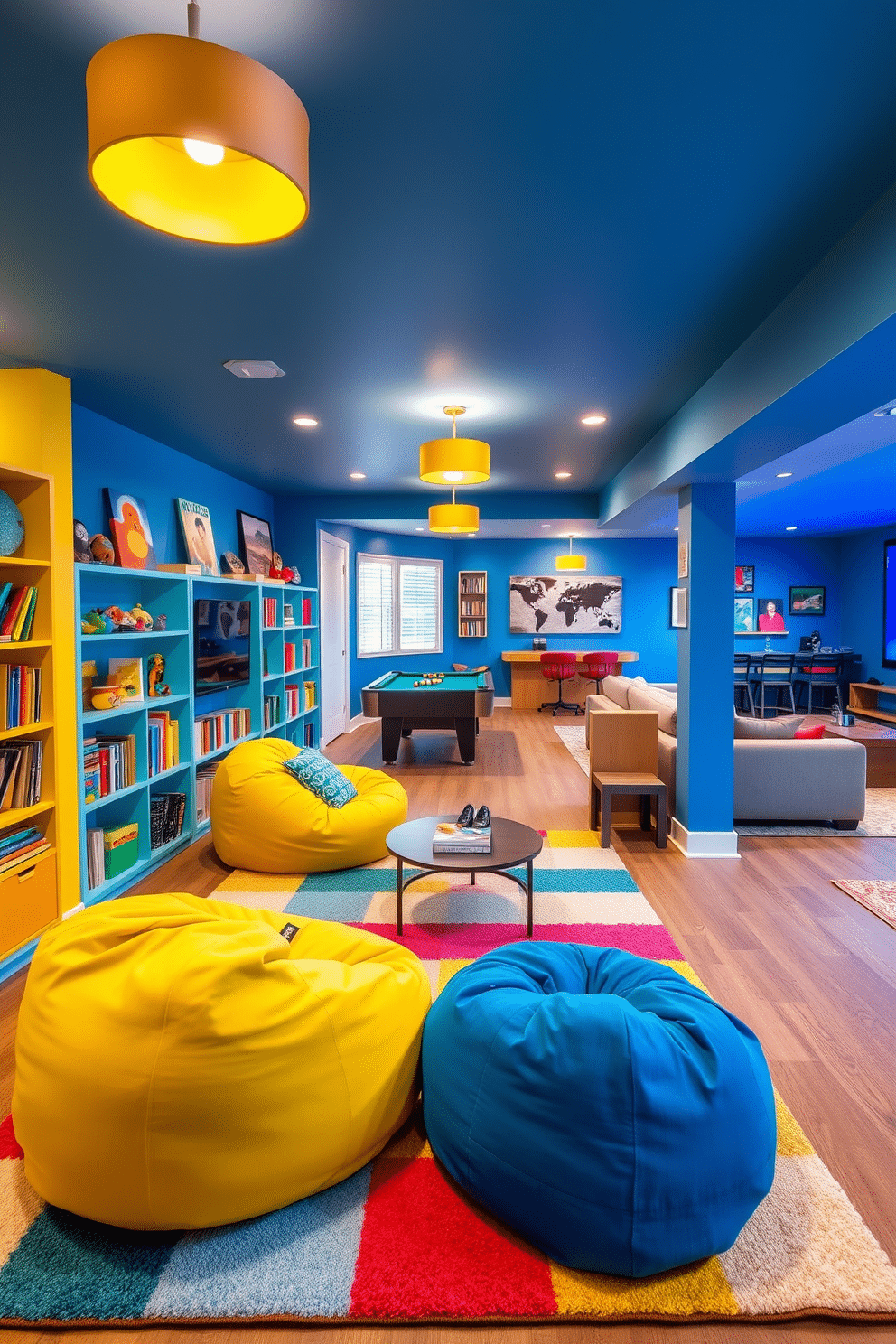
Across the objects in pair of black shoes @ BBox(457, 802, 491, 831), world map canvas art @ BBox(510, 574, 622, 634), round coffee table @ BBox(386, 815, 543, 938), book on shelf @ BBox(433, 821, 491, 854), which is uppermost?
world map canvas art @ BBox(510, 574, 622, 634)

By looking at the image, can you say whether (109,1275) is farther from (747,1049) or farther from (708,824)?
(708,824)

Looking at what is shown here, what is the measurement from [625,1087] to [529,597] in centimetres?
1019

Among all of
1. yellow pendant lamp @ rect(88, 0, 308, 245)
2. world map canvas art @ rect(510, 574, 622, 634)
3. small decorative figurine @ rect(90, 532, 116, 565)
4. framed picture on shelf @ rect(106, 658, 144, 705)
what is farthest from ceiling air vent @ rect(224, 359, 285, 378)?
world map canvas art @ rect(510, 574, 622, 634)

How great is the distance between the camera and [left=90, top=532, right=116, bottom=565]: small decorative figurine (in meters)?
4.03

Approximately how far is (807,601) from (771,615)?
55cm

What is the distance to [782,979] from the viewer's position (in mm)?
2961

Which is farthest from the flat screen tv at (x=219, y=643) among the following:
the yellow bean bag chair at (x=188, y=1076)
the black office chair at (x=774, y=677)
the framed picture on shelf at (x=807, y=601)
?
the framed picture on shelf at (x=807, y=601)

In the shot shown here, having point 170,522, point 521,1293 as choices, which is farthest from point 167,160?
point 170,522

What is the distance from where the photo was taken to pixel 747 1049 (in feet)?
5.68

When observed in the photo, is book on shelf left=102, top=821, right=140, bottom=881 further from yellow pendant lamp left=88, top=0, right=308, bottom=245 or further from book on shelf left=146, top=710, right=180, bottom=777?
yellow pendant lamp left=88, top=0, right=308, bottom=245

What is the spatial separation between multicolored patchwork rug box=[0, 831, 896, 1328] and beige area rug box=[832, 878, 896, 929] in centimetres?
200

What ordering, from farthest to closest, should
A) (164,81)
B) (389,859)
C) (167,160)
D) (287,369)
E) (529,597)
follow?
1. (529,597)
2. (389,859)
3. (287,369)
4. (167,160)
5. (164,81)

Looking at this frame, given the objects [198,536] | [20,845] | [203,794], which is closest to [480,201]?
[20,845]

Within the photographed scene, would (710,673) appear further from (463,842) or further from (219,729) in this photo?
(219,729)
